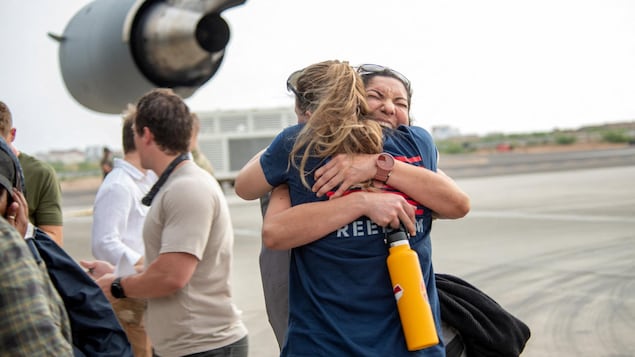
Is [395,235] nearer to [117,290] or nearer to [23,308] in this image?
[23,308]

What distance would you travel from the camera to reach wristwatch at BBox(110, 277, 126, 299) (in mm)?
2465

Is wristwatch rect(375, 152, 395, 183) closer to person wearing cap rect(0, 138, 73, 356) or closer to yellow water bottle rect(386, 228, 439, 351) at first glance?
yellow water bottle rect(386, 228, 439, 351)

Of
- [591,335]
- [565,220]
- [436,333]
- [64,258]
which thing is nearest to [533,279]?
[591,335]

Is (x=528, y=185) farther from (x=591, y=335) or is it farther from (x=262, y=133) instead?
(x=591, y=335)

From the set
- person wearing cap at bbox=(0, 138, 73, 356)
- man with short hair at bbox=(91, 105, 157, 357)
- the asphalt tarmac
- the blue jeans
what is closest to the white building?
the asphalt tarmac

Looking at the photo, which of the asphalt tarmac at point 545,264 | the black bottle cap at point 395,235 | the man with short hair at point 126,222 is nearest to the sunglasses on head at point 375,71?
the black bottle cap at point 395,235

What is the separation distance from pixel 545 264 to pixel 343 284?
5.36m

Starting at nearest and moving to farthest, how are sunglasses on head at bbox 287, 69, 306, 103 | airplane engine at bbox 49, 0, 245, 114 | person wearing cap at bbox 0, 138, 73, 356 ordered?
person wearing cap at bbox 0, 138, 73, 356
sunglasses on head at bbox 287, 69, 306, 103
airplane engine at bbox 49, 0, 245, 114

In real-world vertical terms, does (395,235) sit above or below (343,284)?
above

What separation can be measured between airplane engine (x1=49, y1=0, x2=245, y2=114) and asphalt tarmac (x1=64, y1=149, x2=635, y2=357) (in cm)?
207

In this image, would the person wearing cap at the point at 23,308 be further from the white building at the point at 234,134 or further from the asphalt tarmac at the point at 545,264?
the white building at the point at 234,134

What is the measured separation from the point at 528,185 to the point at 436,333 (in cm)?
1634

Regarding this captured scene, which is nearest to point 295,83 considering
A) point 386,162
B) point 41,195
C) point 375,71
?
point 375,71

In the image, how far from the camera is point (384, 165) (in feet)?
5.18
